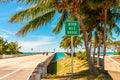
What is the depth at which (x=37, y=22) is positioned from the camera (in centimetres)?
2520

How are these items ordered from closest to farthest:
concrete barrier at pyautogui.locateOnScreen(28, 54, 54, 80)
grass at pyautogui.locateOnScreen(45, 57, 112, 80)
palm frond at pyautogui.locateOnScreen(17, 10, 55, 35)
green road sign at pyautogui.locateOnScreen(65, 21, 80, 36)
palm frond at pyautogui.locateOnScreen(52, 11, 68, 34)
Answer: concrete barrier at pyautogui.locateOnScreen(28, 54, 54, 80) → green road sign at pyautogui.locateOnScreen(65, 21, 80, 36) → grass at pyautogui.locateOnScreen(45, 57, 112, 80) → palm frond at pyautogui.locateOnScreen(17, 10, 55, 35) → palm frond at pyautogui.locateOnScreen(52, 11, 68, 34)

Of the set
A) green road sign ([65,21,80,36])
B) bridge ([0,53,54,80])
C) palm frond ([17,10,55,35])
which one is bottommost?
bridge ([0,53,54,80])

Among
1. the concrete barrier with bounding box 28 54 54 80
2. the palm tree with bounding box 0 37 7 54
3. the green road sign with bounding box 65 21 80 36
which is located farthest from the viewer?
the palm tree with bounding box 0 37 7 54

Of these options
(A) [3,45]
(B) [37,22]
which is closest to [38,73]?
(B) [37,22]

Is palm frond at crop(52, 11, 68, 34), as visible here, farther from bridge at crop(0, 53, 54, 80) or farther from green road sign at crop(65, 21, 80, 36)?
green road sign at crop(65, 21, 80, 36)

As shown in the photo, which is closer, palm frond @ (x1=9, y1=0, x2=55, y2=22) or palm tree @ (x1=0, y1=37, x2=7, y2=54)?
palm frond @ (x1=9, y1=0, x2=55, y2=22)

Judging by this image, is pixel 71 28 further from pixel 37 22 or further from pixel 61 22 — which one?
pixel 61 22

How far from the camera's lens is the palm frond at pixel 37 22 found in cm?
2511

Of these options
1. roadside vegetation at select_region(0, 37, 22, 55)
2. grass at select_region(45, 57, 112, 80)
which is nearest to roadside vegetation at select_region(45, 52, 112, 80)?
grass at select_region(45, 57, 112, 80)

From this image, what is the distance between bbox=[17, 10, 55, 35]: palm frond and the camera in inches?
988

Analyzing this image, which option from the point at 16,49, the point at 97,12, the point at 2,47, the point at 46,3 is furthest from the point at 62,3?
the point at 16,49

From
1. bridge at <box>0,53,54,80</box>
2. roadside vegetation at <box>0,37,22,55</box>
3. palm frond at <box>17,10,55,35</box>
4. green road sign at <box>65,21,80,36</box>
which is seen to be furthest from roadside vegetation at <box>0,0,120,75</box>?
roadside vegetation at <box>0,37,22,55</box>

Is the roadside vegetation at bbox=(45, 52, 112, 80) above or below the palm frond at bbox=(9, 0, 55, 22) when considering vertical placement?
below

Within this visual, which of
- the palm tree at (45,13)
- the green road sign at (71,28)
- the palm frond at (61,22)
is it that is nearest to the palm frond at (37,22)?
the palm tree at (45,13)
